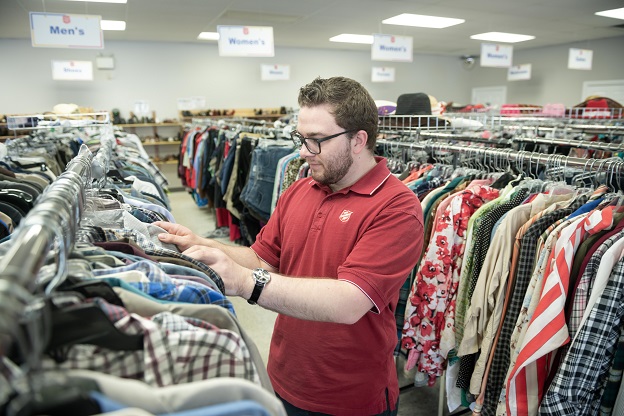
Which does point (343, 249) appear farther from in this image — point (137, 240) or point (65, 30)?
point (65, 30)

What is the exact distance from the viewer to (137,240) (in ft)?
3.72

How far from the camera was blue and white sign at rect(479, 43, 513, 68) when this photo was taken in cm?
785

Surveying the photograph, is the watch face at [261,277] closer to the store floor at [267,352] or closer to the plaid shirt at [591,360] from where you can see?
the plaid shirt at [591,360]

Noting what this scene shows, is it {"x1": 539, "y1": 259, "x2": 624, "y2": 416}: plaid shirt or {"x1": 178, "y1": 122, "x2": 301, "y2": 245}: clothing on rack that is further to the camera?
{"x1": 178, "y1": 122, "x2": 301, "y2": 245}: clothing on rack

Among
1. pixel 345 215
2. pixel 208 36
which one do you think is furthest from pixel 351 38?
pixel 345 215

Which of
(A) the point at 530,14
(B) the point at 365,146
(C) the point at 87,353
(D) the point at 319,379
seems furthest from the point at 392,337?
(A) the point at 530,14

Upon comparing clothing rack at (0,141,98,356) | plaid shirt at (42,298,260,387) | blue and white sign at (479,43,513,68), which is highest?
blue and white sign at (479,43,513,68)

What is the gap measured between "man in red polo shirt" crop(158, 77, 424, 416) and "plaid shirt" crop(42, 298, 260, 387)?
2.19 ft

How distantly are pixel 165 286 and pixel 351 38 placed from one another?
1006 cm

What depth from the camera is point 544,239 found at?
172cm

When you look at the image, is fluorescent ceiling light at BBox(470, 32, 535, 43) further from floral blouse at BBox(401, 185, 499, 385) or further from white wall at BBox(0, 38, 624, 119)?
floral blouse at BBox(401, 185, 499, 385)

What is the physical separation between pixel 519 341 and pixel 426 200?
2.61 feet

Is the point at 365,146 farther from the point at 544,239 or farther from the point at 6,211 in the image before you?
the point at 6,211

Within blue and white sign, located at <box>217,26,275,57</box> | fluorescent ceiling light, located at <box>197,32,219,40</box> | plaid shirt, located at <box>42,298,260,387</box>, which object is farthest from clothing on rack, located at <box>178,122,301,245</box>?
fluorescent ceiling light, located at <box>197,32,219,40</box>
